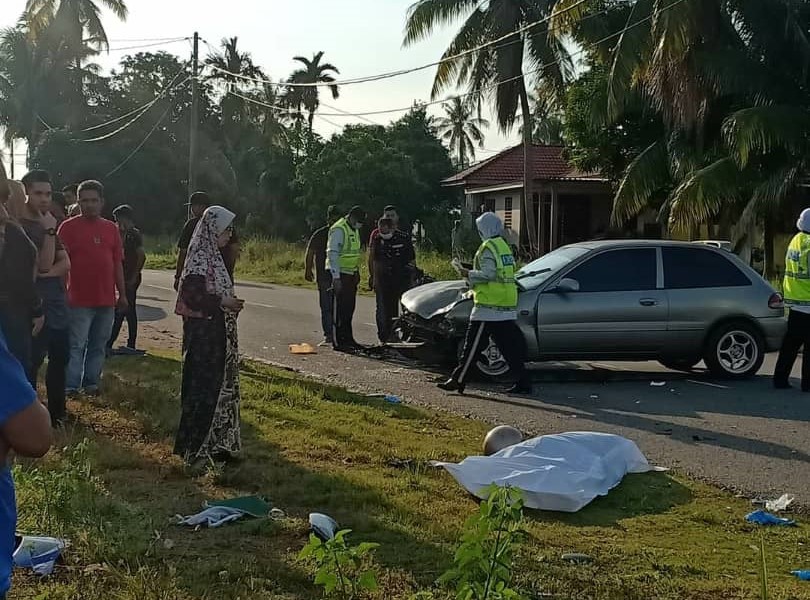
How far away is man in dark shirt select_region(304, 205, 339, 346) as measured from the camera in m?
13.5

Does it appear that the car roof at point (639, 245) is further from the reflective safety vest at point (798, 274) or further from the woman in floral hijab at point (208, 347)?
the woman in floral hijab at point (208, 347)

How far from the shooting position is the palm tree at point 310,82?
60.1 metres

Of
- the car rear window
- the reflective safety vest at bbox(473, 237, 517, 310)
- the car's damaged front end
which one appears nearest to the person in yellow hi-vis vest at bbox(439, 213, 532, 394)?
the reflective safety vest at bbox(473, 237, 517, 310)

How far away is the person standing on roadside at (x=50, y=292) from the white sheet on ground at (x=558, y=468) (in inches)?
112

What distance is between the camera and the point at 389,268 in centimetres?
1338

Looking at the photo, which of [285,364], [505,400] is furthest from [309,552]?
[285,364]

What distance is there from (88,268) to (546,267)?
16.7 ft

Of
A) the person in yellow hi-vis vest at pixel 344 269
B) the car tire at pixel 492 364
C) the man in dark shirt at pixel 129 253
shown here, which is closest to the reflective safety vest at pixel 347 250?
the person in yellow hi-vis vest at pixel 344 269

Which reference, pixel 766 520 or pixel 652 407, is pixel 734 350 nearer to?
pixel 652 407

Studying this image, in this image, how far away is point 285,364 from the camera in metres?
12.2

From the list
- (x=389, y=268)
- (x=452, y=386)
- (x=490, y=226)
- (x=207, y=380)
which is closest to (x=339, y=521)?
(x=207, y=380)

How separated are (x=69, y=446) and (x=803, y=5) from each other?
75.1 feet

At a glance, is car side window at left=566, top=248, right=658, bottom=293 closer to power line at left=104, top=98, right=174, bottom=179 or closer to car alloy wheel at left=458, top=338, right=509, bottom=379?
car alloy wheel at left=458, top=338, right=509, bottom=379

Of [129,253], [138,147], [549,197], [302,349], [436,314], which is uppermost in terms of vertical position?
[138,147]
